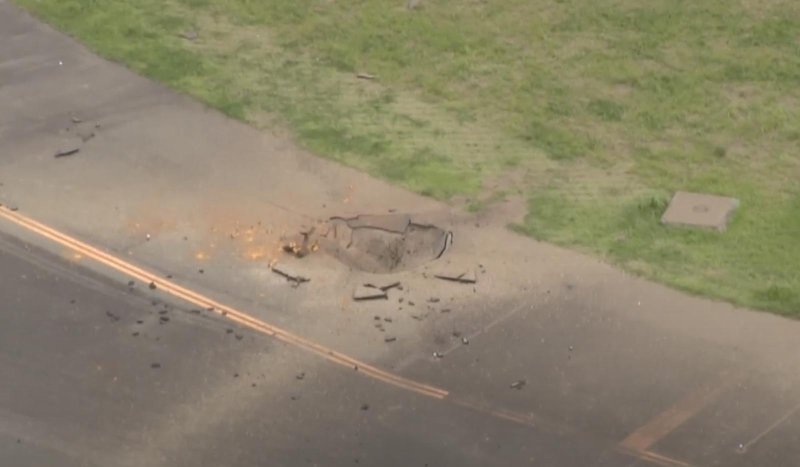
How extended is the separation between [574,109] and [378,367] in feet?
19.4

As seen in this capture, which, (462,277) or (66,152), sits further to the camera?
(66,152)

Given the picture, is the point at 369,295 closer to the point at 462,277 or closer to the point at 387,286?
the point at 387,286

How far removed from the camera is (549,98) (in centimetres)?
1941

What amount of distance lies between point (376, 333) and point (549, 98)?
5565mm

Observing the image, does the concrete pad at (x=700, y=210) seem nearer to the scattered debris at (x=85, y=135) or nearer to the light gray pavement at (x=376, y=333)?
the light gray pavement at (x=376, y=333)

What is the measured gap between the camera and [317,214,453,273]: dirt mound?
52.8 ft

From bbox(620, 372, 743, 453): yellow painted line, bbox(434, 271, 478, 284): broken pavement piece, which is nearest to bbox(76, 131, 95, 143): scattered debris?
bbox(434, 271, 478, 284): broken pavement piece

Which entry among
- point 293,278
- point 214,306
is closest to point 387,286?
point 293,278

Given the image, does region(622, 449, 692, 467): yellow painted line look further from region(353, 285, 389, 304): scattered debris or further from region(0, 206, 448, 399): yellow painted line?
region(353, 285, 389, 304): scattered debris

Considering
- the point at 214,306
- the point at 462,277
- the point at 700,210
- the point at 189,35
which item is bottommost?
the point at 189,35

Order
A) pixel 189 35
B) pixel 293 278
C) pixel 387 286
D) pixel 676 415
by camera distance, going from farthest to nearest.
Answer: pixel 189 35 < pixel 293 278 < pixel 387 286 < pixel 676 415

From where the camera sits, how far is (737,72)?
19859 mm

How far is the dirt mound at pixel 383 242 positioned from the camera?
634 inches

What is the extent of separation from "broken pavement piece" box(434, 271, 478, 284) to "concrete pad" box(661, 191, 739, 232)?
224cm
